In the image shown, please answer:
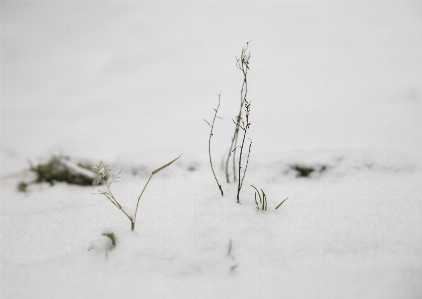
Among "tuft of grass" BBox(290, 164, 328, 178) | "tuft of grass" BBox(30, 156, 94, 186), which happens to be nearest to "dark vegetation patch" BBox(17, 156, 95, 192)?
"tuft of grass" BBox(30, 156, 94, 186)

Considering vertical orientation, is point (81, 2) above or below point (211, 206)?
above

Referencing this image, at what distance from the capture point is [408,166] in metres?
1.82

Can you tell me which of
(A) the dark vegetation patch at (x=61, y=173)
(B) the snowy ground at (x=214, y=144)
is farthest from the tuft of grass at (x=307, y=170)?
(A) the dark vegetation patch at (x=61, y=173)

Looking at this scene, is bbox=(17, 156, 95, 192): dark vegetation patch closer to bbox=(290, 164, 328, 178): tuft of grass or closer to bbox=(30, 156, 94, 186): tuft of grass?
bbox=(30, 156, 94, 186): tuft of grass

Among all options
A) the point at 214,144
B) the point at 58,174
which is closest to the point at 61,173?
the point at 58,174

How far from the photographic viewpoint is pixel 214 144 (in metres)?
2.49

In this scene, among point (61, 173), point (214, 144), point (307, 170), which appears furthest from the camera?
point (214, 144)

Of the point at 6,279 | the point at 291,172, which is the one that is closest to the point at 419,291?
the point at 291,172

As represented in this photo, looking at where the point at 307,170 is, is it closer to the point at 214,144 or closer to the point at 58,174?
the point at 214,144

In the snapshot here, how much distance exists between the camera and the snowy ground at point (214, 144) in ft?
3.50

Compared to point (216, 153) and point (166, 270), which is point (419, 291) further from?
point (216, 153)

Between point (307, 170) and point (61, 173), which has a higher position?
point (307, 170)

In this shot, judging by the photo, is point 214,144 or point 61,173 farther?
point 214,144

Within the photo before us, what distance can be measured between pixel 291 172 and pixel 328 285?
104 centimetres
